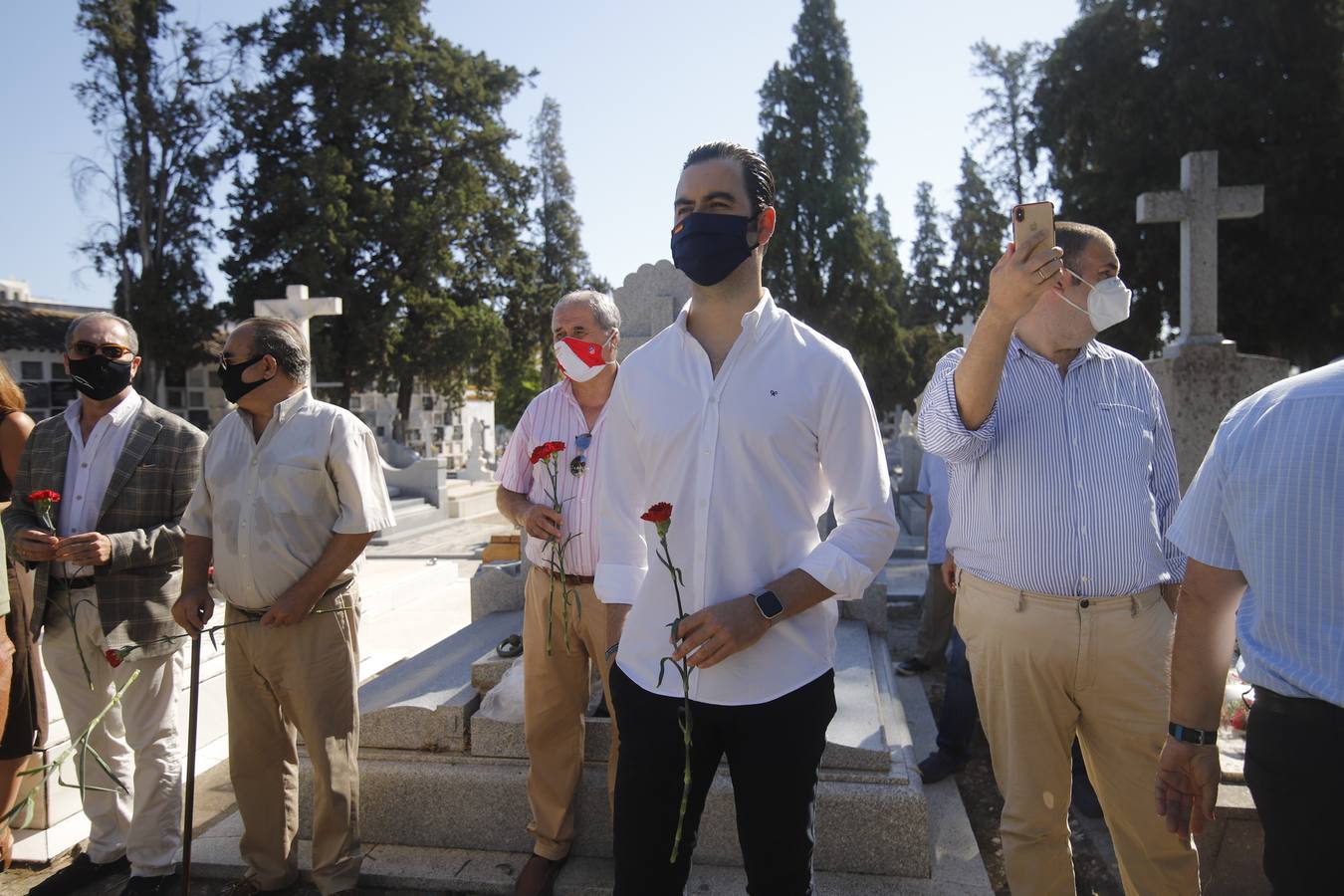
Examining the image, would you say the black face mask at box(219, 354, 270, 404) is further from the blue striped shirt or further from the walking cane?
the blue striped shirt

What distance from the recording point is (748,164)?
2047 millimetres

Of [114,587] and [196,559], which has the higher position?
[196,559]

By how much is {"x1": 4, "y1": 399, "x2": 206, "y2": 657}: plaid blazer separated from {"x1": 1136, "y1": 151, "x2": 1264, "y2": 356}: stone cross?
19.5 ft

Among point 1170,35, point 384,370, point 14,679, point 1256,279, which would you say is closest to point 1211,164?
point 14,679

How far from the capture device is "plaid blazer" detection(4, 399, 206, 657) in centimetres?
327

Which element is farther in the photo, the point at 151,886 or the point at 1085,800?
the point at 1085,800

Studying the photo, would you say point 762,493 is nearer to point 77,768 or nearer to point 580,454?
point 580,454

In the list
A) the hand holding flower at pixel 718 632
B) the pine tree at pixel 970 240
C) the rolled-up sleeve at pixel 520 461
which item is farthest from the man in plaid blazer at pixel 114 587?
the pine tree at pixel 970 240

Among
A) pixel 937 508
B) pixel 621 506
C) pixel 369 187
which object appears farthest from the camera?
pixel 369 187

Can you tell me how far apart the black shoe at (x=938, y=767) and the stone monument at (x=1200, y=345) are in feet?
10.2

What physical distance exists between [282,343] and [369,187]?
2656cm

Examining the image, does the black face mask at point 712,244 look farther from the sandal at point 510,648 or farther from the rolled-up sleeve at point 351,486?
the sandal at point 510,648

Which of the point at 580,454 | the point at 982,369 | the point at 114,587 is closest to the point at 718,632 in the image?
the point at 982,369

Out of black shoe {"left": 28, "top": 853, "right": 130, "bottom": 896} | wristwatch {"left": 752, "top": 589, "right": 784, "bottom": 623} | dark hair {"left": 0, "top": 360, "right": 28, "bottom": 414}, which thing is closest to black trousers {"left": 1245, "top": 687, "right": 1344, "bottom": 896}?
wristwatch {"left": 752, "top": 589, "right": 784, "bottom": 623}
